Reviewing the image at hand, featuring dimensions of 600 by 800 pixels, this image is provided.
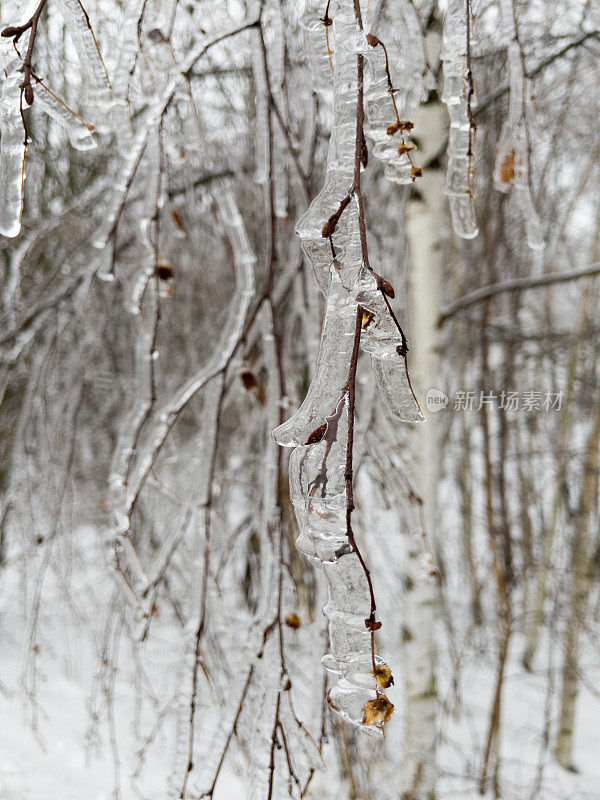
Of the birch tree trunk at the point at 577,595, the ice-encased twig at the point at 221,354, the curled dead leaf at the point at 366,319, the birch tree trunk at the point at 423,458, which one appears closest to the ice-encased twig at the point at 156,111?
the ice-encased twig at the point at 221,354

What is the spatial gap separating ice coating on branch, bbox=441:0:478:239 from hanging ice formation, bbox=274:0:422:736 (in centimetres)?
16

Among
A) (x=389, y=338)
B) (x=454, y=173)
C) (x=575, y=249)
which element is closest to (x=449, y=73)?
(x=454, y=173)

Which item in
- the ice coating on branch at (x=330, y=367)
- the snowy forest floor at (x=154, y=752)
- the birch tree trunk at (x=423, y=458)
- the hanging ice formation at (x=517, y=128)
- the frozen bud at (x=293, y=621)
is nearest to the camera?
the ice coating on branch at (x=330, y=367)

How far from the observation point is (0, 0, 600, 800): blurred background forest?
2.48ft

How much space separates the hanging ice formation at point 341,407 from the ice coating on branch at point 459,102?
0.16 m

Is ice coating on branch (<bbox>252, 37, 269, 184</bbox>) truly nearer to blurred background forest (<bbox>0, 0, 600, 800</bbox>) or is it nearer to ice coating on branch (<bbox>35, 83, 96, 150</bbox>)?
blurred background forest (<bbox>0, 0, 600, 800</bbox>)

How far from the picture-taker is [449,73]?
585 millimetres

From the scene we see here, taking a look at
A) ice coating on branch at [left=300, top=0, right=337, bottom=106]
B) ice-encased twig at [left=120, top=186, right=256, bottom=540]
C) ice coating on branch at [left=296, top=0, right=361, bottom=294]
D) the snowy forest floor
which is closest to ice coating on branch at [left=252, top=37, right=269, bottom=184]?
ice-encased twig at [left=120, top=186, right=256, bottom=540]

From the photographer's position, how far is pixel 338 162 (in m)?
0.45

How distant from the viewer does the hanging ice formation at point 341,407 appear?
1.31 feet

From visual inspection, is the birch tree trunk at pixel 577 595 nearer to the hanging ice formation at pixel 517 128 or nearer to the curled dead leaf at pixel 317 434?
the hanging ice formation at pixel 517 128

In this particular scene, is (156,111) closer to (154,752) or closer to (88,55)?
(88,55)

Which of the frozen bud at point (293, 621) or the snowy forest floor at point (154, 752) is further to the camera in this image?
the snowy forest floor at point (154, 752)

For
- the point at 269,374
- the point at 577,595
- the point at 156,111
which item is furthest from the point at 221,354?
the point at 577,595
